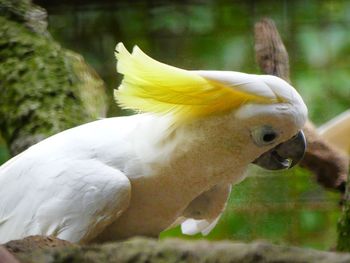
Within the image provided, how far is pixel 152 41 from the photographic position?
4125mm

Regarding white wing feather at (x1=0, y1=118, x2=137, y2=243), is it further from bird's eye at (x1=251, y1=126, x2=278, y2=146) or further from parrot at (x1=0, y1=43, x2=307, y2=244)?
bird's eye at (x1=251, y1=126, x2=278, y2=146)

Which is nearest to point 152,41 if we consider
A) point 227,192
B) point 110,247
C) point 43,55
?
point 43,55

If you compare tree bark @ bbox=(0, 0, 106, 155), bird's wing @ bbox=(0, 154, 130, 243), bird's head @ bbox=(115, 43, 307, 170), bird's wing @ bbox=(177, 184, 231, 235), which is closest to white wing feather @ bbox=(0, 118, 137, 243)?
bird's wing @ bbox=(0, 154, 130, 243)

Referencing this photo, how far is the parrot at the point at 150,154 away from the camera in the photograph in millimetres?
2254

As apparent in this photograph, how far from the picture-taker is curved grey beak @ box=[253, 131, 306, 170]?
2391 mm

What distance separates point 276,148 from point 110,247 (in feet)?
3.77

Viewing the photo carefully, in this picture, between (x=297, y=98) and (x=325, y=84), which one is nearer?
(x=297, y=98)

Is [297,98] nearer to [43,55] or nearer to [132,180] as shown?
[132,180]

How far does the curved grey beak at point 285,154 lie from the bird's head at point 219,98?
0.03 meters

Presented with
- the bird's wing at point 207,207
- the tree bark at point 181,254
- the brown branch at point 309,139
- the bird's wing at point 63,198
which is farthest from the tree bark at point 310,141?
the tree bark at point 181,254

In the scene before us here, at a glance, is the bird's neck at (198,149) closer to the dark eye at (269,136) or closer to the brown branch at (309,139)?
the dark eye at (269,136)

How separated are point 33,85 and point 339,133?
970 millimetres

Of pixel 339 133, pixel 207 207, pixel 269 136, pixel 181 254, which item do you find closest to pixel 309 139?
pixel 339 133

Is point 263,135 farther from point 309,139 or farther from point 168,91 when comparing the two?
point 309,139
